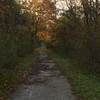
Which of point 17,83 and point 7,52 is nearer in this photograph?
point 17,83

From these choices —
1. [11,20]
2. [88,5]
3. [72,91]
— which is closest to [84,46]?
[88,5]

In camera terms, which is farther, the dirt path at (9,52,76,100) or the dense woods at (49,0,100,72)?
the dense woods at (49,0,100,72)

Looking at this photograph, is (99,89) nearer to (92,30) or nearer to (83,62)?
(92,30)

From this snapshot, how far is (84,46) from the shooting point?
23328 millimetres

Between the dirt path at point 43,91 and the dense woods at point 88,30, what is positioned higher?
the dense woods at point 88,30

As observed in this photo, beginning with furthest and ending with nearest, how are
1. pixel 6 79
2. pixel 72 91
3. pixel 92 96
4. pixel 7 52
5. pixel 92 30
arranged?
pixel 92 30 → pixel 7 52 → pixel 6 79 → pixel 72 91 → pixel 92 96

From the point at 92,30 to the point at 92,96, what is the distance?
9.86 metres

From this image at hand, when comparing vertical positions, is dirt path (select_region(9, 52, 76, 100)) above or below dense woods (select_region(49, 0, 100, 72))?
below

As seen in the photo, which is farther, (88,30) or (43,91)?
(88,30)

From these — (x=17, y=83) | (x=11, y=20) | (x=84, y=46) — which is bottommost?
(x=17, y=83)

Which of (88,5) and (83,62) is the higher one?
(88,5)

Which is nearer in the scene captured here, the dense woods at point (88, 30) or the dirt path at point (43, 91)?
the dirt path at point (43, 91)

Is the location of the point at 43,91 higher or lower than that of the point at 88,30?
lower

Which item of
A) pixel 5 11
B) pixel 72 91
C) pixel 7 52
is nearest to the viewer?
pixel 72 91
